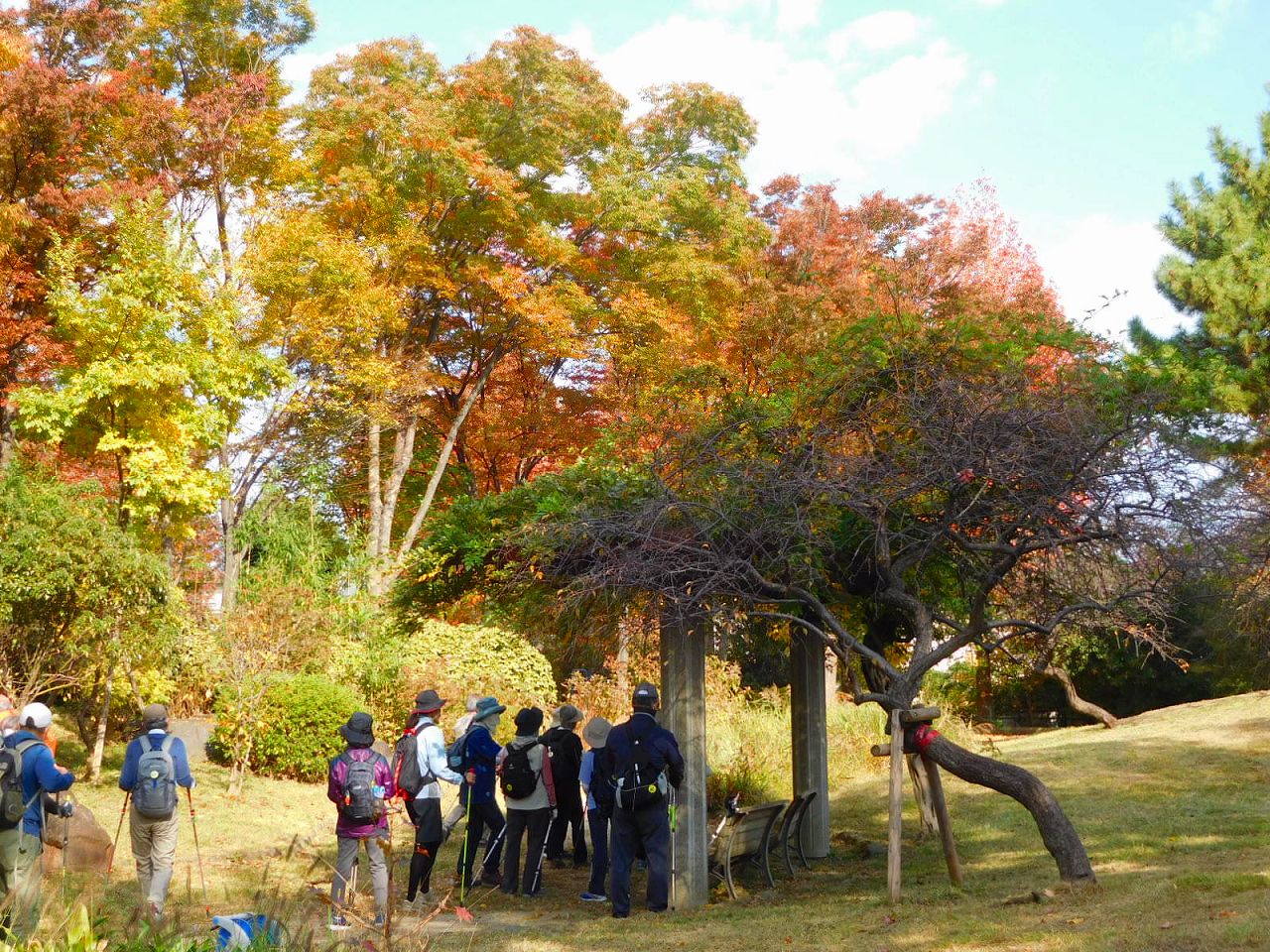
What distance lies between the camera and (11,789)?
24.7ft

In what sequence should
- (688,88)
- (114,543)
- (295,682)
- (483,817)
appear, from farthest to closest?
(688,88) < (295,682) < (114,543) < (483,817)

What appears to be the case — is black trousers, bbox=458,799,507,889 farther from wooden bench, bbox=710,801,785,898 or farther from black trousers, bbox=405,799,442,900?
wooden bench, bbox=710,801,785,898

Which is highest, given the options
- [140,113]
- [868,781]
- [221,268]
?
[140,113]

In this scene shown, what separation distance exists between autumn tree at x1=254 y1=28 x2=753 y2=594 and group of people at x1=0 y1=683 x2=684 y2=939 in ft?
32.7

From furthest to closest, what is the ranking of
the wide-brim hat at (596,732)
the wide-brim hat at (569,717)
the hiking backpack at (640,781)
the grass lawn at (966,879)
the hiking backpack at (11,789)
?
the wide-brim hat at (596,732) < the wide-brim hat at (569,717) < the hiking backpack at (640,781) < the hiking backpack at (11,789) < the grass lawn at (966,879)

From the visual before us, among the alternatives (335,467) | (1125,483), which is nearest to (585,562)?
(1125,483)

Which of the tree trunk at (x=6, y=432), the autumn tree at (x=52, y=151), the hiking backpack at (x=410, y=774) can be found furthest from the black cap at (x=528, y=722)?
the tree trunk at (x=6, y=432)

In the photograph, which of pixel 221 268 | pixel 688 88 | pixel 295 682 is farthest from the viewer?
pixel 688 88

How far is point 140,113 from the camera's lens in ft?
63.1

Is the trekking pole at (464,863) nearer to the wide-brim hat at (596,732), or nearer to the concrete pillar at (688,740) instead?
the wide-brim hat at (596,732)

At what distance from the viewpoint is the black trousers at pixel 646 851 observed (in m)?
9.10

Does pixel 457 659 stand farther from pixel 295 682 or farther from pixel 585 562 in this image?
pixel 585 562

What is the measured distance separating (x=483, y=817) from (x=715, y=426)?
13.0ft

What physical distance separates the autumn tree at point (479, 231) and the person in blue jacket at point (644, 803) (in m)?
11.5
